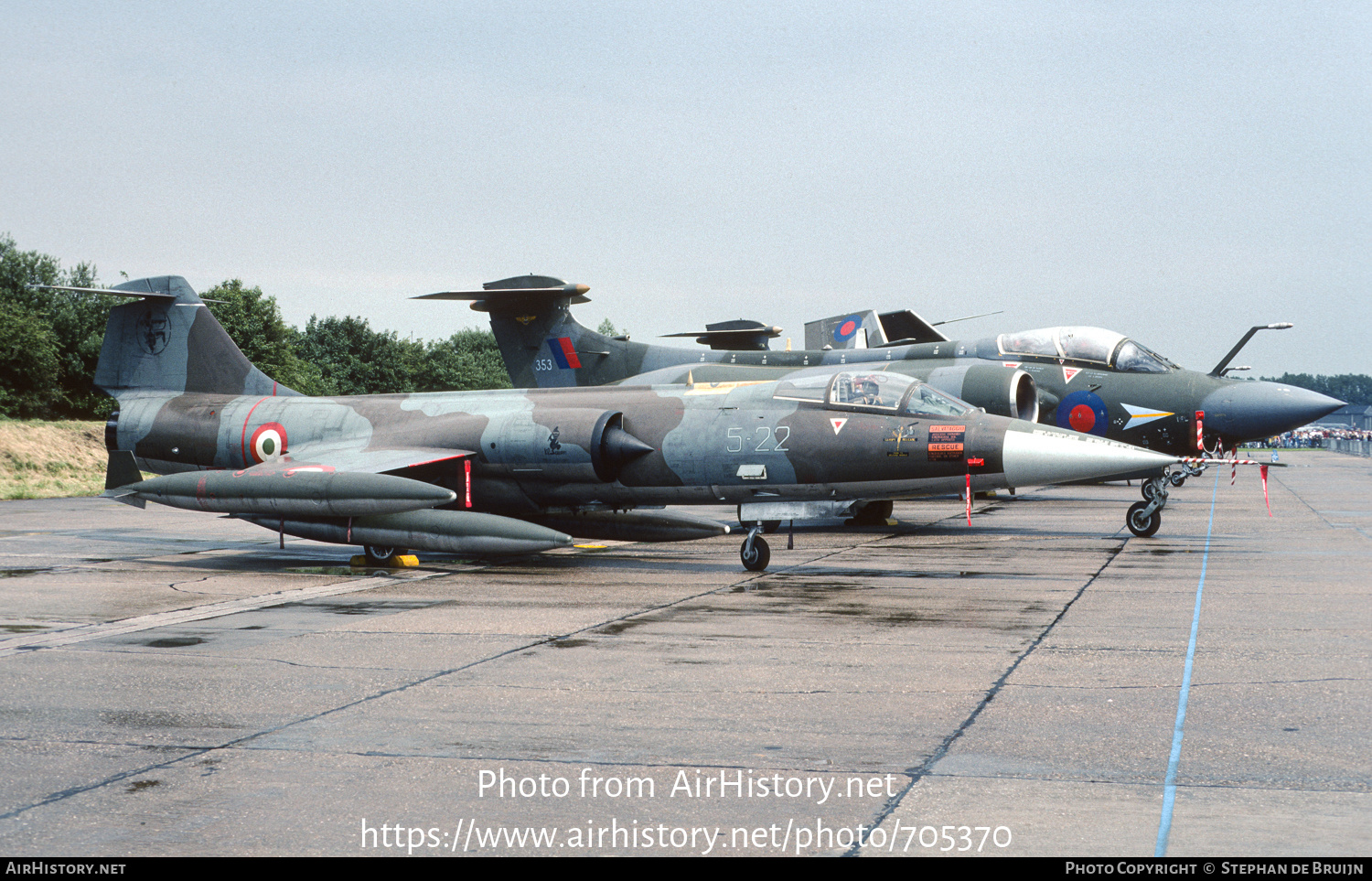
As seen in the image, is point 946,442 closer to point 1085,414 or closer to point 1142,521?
point 1142,521

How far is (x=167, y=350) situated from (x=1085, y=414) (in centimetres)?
1550

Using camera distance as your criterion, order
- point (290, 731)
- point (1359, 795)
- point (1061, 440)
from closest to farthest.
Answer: point (1359, 795) < point (290, 731) < point (1061, 440)

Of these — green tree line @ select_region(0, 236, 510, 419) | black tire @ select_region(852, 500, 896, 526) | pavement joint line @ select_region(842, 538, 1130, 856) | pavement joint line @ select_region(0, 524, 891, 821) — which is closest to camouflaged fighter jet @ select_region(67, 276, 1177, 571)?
pavement joint line @ select_region(0, 524, 891, 821)

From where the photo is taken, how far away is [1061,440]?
43.4 ft

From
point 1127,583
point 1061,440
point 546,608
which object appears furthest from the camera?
point 1061,440

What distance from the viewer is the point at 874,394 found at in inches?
547

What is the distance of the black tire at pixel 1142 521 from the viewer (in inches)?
676

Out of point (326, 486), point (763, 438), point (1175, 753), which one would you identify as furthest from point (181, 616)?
point (1175, 753)

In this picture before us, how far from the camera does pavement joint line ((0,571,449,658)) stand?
8.86m

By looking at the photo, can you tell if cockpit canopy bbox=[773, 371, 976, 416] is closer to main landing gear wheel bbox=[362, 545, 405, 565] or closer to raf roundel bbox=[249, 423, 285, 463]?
main landing gear wheel bbox=[362, 545, 405, 565]

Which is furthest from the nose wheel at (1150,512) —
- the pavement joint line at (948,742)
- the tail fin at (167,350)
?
the tail fin at (167,350)

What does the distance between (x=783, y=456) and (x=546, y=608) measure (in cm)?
424

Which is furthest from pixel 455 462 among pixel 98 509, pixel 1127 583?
pixel 98 509
